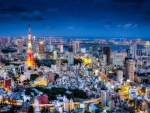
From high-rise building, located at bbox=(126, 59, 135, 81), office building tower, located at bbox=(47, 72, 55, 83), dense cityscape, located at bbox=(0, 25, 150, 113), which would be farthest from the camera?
high-rise building, located at bbox=(126, 59, 135, 81)

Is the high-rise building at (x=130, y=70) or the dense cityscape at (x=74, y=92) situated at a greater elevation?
the high-rise building at (x=130, y=70)

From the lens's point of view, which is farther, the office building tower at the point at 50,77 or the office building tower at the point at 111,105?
the office building tower at the point at 50,77

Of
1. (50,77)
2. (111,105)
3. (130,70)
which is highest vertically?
(130,70)

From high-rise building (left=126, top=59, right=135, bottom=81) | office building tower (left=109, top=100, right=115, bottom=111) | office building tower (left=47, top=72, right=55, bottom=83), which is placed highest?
high-rise building (left=126, top=59, right=135, bottom=81)

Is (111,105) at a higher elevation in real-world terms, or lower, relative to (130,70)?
lower

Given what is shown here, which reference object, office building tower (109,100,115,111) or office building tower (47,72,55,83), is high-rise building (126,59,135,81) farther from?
office building tower (109,100,115,111)

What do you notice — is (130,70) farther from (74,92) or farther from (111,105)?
(111,105)

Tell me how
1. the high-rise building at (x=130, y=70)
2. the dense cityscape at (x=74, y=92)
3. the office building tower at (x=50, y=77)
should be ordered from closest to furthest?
the dense cityscape at (x=74, y=92), the office building tower at (x=50, y=77), the high-rise building at (x=130, y=70)

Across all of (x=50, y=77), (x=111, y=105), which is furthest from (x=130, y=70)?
(x=111, y=105)

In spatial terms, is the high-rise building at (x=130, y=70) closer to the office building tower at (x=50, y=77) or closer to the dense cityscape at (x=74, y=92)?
the dense cityscape at (x=74, y=92)

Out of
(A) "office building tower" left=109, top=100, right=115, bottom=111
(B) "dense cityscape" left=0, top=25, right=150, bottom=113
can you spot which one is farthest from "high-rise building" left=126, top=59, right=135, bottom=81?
(A) "office building tower" left=109, top=100, right=115, bottom=111

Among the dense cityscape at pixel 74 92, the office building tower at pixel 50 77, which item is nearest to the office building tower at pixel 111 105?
the dense cityscape at pixel 74 92

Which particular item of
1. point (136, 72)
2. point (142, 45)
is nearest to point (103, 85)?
point (136, 72)
